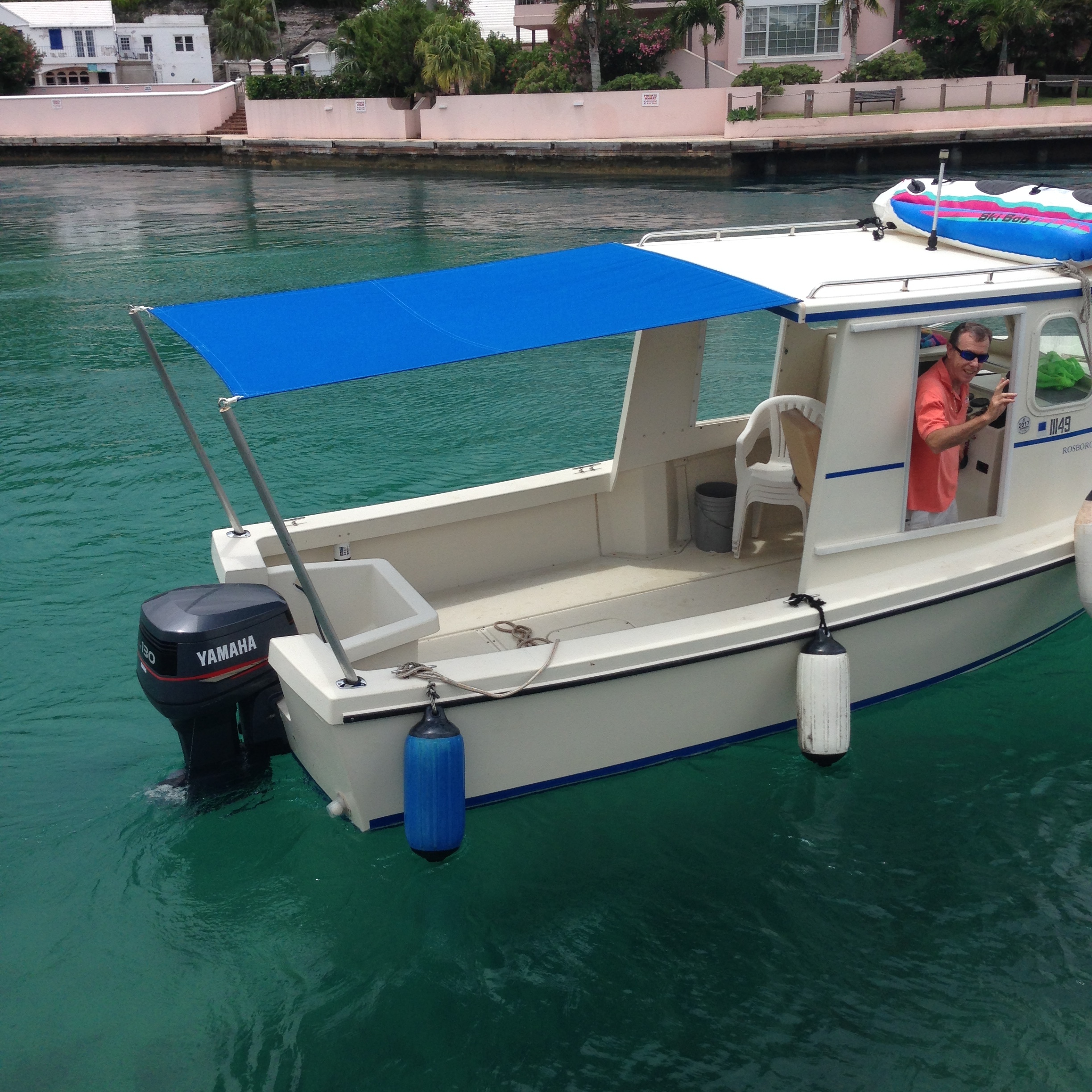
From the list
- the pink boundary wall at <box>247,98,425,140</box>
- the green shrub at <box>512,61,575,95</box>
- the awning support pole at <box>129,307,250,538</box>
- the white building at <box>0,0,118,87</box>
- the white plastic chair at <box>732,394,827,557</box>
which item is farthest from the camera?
the white building at <box>0,0,118,87</box>

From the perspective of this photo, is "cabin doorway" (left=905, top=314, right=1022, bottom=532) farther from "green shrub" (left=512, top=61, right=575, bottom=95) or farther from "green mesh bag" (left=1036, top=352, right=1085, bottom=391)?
"green shrub" (left=512, top=61, right=575, bottom=95)

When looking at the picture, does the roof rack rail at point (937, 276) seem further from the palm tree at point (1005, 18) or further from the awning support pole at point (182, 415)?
the palm tree at point (1005, 18)

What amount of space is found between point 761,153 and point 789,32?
914 cm

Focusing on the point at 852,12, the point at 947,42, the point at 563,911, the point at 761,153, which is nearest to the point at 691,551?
the point at 563,911

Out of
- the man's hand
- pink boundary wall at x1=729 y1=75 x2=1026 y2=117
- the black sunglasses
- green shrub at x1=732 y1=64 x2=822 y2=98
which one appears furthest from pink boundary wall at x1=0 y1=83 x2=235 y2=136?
the man's hand

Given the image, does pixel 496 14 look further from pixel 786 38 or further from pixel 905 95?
pixel 905 95

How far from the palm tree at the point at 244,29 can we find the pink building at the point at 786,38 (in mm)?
22956

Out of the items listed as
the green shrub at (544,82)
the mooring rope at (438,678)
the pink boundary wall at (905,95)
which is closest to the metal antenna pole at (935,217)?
the mooring rope at (438,678)

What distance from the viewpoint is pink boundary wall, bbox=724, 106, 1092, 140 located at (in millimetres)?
29859

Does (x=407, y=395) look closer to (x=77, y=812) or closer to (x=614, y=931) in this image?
(x=77, y=812)

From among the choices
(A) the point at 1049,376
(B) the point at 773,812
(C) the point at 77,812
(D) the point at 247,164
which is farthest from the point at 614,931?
(D) the point at 247,164

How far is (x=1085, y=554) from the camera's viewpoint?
5.25 m

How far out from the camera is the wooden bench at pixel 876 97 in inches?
1252

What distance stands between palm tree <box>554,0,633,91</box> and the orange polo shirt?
32.4 meters
